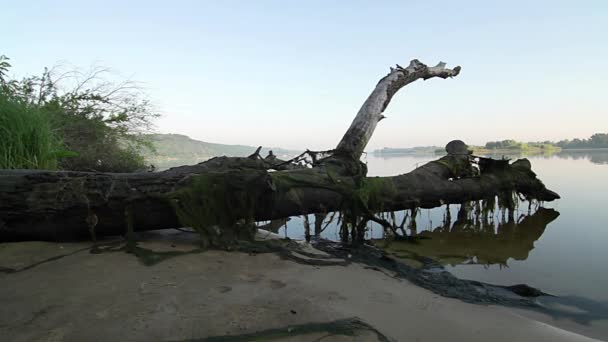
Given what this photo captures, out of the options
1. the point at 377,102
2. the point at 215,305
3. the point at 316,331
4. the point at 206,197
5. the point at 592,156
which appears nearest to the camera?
the point at 316,331

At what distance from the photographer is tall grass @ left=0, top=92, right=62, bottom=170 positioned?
12.2 feet

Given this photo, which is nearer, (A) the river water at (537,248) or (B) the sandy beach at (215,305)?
(B) the sandy beach at (215,305)

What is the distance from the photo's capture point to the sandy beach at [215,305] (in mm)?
1355

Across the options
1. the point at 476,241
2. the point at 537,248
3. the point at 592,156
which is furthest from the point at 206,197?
the point at 592,156

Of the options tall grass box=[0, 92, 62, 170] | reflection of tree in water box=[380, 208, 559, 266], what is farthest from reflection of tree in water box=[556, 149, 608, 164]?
tall grass box=[0, 92, 62, 170]

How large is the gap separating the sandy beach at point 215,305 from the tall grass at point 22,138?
6.82 feet

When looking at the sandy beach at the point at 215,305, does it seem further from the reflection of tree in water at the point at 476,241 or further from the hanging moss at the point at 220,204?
the reflection of tree in water at the point at 476,241

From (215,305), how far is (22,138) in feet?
13.0

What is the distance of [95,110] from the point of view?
925 cm

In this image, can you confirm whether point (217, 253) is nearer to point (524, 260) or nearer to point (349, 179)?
point (349, 179)

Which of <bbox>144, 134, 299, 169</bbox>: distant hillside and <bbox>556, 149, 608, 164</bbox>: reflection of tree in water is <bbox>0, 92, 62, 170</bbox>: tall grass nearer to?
<bbox>144, 134, 299, 169</bbox>: distant hillside

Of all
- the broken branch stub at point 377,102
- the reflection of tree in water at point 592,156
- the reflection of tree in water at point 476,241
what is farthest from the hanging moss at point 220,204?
the reflection of tree in water at point 592,156

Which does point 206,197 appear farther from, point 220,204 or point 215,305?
point 215,305

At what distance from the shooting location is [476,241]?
12.8 ft
